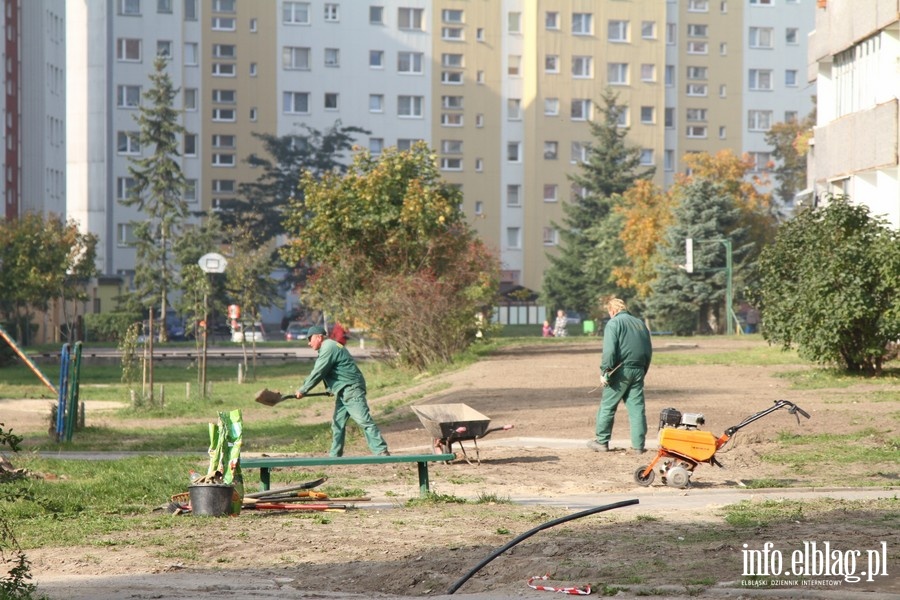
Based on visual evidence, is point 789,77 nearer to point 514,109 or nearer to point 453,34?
point 514,109

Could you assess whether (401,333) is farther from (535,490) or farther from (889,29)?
(535,490)

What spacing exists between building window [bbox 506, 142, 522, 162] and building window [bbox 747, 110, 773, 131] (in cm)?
2141

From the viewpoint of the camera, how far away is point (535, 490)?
14.6m

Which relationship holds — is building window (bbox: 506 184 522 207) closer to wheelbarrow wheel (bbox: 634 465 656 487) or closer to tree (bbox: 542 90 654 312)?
tree (bbox: 542 90 654 312)

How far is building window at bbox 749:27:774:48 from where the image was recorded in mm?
118812

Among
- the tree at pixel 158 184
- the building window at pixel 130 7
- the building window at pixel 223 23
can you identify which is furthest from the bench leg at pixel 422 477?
the building window at pixel 223 23

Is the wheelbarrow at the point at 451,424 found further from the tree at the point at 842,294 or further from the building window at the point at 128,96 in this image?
the building window at the point at 128,96

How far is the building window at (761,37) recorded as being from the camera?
390 feet

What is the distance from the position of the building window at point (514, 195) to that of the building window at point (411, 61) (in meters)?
10.3

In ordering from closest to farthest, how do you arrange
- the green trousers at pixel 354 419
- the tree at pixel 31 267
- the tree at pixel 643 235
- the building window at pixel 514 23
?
the green trousers at pixel 354 419, the tree at pixel 31 267, the tree at pixel 643 235, the building window at pixel 514 23

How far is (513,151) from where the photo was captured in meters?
108

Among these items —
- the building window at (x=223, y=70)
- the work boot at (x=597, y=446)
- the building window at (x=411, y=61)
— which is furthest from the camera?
the building window at (x=411, y=61)

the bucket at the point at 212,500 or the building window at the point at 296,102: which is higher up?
the building window at the point at 296,102

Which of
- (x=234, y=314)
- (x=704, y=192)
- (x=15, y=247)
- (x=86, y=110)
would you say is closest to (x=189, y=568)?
(x=234, y=314)
